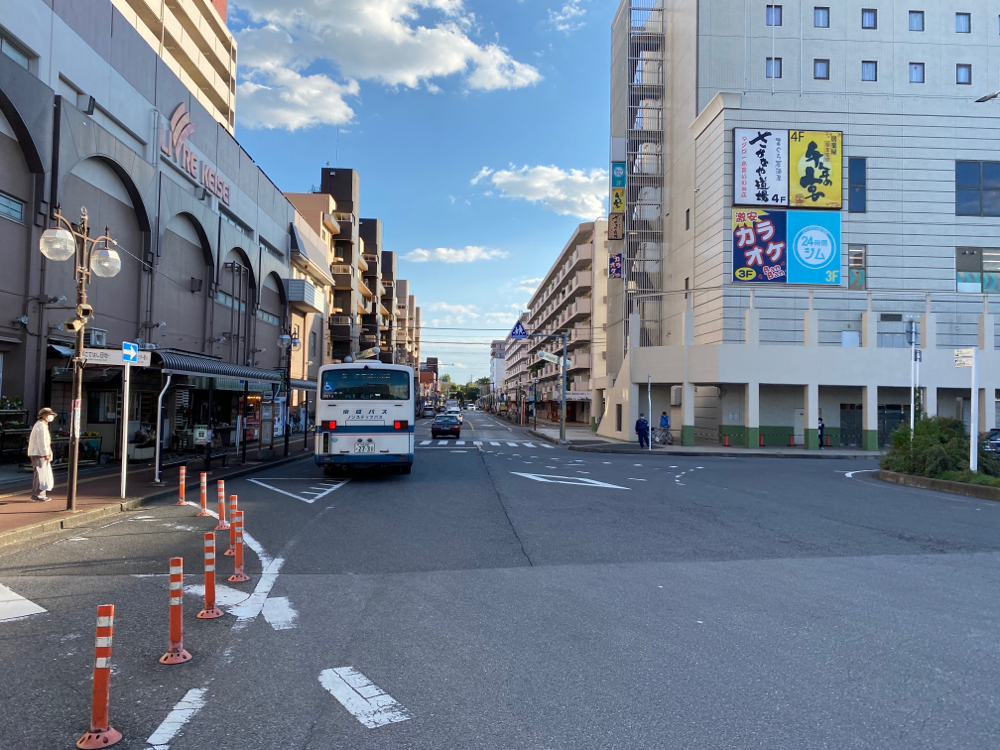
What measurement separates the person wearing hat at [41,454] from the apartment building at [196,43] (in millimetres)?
15540

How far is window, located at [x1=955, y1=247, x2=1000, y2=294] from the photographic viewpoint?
3622 cm

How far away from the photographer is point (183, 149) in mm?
26453

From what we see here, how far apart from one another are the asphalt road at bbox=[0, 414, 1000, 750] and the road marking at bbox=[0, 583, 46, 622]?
0.50ft

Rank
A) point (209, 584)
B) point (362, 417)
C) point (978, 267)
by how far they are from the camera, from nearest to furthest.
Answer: point (209, 584) < point (362, 417) < point (978, 267)

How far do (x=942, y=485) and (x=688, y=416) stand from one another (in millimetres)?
16728

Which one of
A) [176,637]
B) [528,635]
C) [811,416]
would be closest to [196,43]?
[811,416]

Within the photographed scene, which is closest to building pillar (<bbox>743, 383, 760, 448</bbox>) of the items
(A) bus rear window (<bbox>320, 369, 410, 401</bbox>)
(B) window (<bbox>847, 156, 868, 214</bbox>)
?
(B) window (<bbox>847, 156, 868, 214</bbox>)

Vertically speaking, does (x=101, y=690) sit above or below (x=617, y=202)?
below

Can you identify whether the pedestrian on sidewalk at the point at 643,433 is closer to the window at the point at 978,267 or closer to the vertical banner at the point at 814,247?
the vertical banner at the point at 814,247

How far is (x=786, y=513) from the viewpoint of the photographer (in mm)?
13156

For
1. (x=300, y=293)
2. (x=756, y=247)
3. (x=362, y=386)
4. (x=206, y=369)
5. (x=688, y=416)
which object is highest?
(x=756, y=247)

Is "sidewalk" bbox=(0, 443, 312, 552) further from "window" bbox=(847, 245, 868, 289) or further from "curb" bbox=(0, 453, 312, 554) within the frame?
"window" bbox=(847, 245, 868, 289)

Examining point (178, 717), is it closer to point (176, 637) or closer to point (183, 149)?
point (176, 637)

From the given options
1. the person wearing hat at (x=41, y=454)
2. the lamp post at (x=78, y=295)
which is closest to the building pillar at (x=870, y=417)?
the lamp post at (x=78, y=295)
